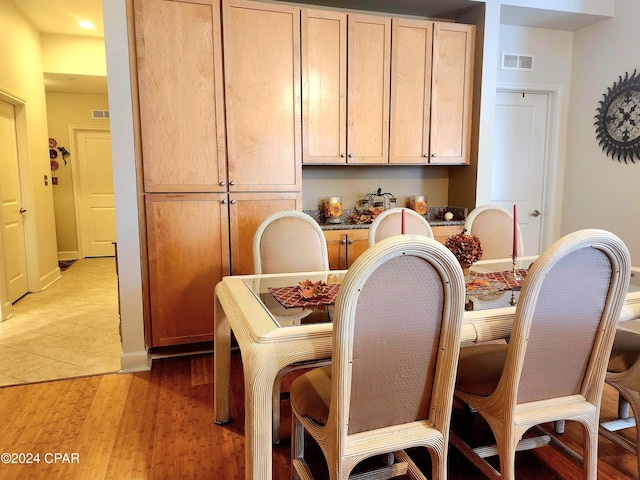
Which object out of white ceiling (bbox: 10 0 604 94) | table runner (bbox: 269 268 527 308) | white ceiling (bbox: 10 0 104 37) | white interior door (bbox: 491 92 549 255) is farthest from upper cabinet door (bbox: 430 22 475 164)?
white ceiling (bbox: 10 0 104 37)

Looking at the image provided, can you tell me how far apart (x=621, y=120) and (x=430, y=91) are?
167 centimetres

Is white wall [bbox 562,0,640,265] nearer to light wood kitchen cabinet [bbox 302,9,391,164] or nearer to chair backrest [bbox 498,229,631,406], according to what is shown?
light wood kitchen cabinet [bbox 302,9,391,164]

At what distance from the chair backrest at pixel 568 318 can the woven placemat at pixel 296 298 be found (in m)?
0.66

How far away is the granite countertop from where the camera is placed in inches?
128

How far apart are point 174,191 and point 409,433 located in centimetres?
216

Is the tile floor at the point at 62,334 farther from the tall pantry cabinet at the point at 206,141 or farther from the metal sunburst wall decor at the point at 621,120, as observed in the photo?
the metal sunburst wall decor at the point at 621,120

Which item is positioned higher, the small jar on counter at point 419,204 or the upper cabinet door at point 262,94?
the upper cabinet door at point 262,94

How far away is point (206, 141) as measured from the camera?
2.87 m

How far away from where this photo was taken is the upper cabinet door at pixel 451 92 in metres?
3.39

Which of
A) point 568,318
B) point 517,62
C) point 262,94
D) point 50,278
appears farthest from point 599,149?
point 50,278

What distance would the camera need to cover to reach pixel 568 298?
4.51 feet

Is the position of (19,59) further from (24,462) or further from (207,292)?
(24,462)

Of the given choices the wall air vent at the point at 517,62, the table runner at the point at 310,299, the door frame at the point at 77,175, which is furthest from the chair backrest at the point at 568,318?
the door frame at the point at 77,175

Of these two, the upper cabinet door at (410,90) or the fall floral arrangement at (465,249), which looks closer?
the fall floral arrangement at (465,249)
